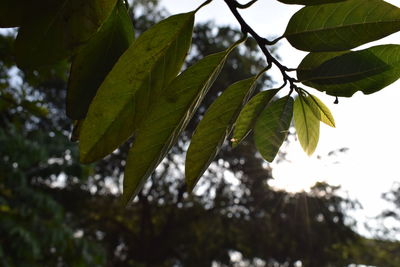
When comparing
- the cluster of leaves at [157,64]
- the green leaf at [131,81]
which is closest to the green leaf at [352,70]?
the cluster of leaves at [157,64]

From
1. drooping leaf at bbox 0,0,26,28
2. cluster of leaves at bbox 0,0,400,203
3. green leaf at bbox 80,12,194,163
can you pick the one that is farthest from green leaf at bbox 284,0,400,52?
drooping leaf at bbox 0,0,26,28

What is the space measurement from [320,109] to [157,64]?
0.67 feet

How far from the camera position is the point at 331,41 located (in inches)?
13.3

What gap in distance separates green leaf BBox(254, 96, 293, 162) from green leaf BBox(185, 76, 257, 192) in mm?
52

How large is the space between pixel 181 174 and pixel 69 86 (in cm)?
976

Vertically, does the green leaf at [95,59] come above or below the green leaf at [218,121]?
above

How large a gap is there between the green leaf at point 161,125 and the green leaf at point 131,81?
13 mm

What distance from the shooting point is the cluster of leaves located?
12.7 inches

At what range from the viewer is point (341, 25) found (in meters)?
0.33

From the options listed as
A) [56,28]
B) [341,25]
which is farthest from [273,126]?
[56,28]

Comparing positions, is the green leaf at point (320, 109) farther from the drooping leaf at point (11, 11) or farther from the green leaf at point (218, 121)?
the drooping leaf at point (11, 11)

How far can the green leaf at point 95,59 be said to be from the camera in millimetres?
364

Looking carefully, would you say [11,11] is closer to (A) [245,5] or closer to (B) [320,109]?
(A) [245,5]

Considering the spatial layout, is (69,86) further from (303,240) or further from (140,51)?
(303,240)
